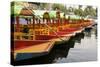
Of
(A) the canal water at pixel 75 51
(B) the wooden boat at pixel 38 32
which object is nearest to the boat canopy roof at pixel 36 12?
(B) the wooden boat at pixel 38 32

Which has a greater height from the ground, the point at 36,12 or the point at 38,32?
the point at 36,12

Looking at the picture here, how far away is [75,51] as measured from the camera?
6.04ft

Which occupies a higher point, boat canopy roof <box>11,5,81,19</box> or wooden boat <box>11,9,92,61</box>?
boat canopy roof <box>11,5,81,19</box>

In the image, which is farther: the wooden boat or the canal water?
the canal water

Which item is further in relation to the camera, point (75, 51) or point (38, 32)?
point (75, 51)

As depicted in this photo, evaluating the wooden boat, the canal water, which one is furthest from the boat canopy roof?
the canal water

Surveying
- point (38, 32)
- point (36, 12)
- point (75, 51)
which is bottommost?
point (75, 51)

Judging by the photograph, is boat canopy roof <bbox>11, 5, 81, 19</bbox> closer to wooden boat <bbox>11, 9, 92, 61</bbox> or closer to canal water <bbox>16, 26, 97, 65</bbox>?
wooden boat <bbox>11, 9, 92, 61</bbox>

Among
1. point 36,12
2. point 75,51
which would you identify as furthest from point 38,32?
point 75,51

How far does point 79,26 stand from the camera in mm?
1871

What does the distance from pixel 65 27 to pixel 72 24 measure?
8 cm

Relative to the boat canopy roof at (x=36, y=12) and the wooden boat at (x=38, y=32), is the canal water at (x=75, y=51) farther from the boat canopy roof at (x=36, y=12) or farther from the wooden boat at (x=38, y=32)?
the boat canopy roof at (x=36, y=12)

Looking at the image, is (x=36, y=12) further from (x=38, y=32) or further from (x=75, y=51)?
(x=75, y=51)

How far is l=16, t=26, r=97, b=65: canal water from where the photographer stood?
1.74 meters
